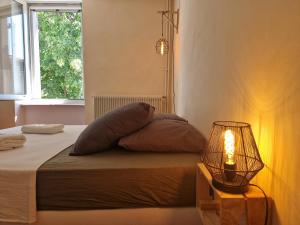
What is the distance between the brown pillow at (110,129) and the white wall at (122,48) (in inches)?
88.4

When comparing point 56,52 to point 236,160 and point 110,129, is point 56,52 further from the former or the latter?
point 236,160

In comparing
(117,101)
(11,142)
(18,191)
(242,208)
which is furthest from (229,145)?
(117,101)

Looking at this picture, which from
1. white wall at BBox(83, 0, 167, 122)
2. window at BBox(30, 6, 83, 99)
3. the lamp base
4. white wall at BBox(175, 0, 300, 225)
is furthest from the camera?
window at BBox(30, 6, 83, 99)

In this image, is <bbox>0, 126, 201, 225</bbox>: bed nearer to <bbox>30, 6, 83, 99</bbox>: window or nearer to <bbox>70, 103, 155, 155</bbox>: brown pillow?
<bbox>70, 103, 155, 155</bbox>: brown pillow

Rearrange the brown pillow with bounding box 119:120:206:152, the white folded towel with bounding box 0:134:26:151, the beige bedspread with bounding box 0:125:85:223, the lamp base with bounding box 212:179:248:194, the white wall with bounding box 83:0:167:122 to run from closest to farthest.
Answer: the lamp base with bounding box 212:179:248:194, the beige bedspread with bounding box 0:125:85:223, the brown pillow with bounding box 119:120:206:152, the white folded towel with bounding box 0:134:26:151, the white wall with bounding box 83:0:167:122

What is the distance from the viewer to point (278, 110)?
2.64ft

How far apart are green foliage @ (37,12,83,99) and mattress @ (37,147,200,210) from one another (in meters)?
3.10

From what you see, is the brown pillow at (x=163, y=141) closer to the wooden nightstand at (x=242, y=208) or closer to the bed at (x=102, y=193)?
the bed at (x=102, y=193)

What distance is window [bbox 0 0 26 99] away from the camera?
3520 millimetres

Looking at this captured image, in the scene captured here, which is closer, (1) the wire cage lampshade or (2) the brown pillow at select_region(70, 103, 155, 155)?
(1) the wire cage lampshade

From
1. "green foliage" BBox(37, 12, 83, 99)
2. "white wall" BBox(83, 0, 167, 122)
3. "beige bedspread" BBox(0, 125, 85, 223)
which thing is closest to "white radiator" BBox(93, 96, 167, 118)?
"white wall" BBox(83, 0, 167, 122)

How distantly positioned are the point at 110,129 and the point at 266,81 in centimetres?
91

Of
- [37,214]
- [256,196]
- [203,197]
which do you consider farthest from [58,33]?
[256,196]

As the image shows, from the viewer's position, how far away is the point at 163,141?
147 centimetres
